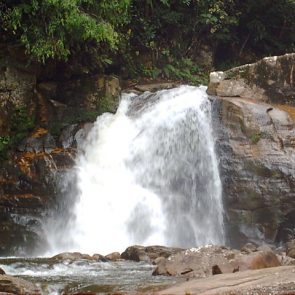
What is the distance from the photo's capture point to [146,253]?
1107 centimetres

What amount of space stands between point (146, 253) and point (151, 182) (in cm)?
322

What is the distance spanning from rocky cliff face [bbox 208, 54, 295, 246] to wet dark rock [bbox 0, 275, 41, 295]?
267 inches

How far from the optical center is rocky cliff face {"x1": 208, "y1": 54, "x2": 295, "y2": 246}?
12.9 meters

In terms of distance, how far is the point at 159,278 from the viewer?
8562 millimetres

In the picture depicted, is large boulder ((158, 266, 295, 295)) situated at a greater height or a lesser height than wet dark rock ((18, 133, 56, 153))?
lesser

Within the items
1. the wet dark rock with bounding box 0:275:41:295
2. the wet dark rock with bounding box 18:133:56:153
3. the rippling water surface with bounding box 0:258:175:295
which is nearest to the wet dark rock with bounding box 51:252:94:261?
the rippling water surface with bounding box 0:258:175:295

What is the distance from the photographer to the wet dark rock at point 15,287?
22.8 feet

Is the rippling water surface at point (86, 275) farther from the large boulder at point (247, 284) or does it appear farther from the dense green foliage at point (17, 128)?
the dense green foliage at point (17, 128)

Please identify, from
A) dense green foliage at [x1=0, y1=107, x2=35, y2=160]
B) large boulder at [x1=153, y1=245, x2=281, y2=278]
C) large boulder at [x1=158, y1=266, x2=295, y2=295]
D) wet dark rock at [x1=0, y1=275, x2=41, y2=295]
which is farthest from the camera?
dense green foliage at [x1=0, y1=107, x2=35, y2=160]

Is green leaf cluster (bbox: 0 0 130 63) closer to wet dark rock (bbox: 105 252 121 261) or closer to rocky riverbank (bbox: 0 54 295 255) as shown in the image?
rocky riverbank (bbox: 0 54 295 255)

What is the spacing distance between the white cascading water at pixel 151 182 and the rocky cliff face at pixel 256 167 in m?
0.38

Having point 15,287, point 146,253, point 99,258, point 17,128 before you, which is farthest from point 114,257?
point 17,128

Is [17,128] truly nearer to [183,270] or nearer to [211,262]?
[183,270]

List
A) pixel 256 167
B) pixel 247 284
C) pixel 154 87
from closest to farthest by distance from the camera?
pixel 247 284 < pixel 256 167 < pixel 154 87
